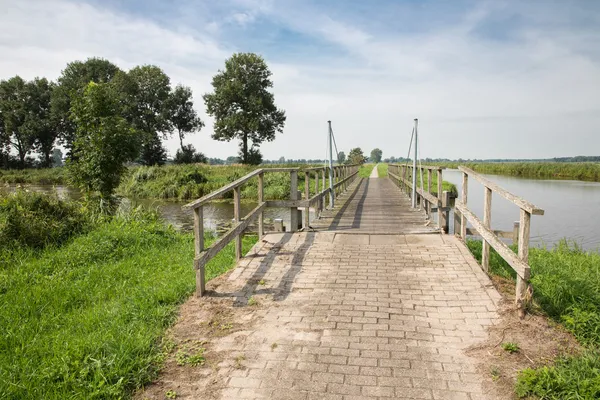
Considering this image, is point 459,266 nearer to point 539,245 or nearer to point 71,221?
point 539,245

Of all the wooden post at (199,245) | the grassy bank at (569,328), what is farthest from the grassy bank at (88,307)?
the grassy bank at (569,328)

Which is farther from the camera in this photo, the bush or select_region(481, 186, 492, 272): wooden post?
the bush

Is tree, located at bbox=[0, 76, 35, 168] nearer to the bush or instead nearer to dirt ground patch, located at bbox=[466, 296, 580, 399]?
the bush

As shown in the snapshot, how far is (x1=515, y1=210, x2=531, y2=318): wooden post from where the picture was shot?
4.06 metres

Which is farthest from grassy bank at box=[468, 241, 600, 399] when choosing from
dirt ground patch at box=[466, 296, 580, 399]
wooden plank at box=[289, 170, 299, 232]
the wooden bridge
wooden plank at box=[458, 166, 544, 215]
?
wooden plank at box=[289, 170, 299, 232]

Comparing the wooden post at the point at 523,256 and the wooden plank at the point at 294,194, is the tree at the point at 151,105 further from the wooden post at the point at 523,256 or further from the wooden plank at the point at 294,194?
the wooden post at the point at 523,256

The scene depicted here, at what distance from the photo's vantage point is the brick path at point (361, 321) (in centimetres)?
309

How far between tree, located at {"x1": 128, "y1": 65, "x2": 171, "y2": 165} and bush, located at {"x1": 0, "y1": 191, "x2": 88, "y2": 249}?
1670 inches

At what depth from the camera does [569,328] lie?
3984 millimetres

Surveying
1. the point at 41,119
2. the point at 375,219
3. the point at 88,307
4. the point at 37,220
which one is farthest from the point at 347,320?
the point at 41,119

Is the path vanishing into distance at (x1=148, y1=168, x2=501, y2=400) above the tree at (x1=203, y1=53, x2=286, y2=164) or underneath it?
underneath

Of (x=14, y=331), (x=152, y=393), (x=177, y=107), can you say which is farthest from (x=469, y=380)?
(x=177, y=107)

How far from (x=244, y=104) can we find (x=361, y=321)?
4552cm

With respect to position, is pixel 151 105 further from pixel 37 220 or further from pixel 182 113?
pixel 37 220
